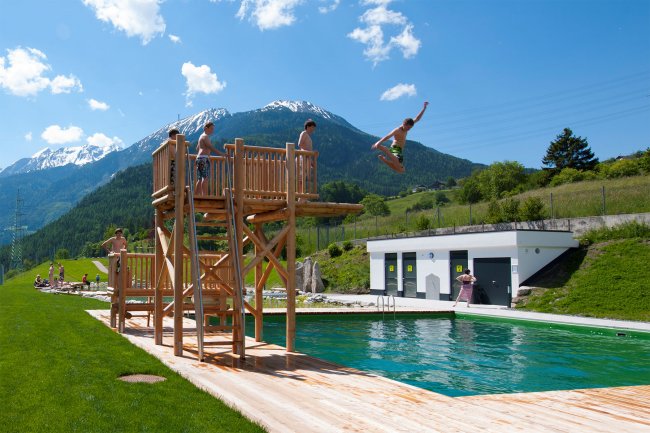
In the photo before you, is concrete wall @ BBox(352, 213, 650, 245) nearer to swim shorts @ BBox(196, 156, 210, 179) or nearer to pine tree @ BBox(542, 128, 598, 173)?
swim shorts @ BBox(196, 156, 210, 179)

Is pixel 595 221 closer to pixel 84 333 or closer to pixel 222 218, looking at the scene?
pixel 222 218

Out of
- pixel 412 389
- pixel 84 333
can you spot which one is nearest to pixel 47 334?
pixel 84 333

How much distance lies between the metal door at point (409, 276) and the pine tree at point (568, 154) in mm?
56504

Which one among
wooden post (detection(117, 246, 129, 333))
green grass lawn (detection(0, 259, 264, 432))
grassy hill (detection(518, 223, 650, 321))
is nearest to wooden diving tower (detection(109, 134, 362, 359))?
green grass lawn (detection(0, 259, 264, 432))

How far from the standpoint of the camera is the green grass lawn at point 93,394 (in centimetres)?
534

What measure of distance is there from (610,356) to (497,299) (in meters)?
12.3

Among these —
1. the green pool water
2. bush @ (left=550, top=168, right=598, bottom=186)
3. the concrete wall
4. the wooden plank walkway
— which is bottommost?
the green pool water

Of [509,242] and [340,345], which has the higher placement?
[509,242]

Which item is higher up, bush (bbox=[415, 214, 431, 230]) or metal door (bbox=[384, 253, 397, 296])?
bush (bbox=[415, 214, 431, 230])

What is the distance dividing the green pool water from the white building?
5265 mm

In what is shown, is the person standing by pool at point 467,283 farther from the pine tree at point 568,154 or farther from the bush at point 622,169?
the pine tree at point 568,154

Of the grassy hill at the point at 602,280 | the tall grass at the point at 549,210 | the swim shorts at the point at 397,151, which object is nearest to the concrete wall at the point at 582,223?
the grassy hill at the point at 602,280

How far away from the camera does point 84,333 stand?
40.9ft

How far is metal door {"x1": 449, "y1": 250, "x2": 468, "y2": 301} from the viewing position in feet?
88.5
